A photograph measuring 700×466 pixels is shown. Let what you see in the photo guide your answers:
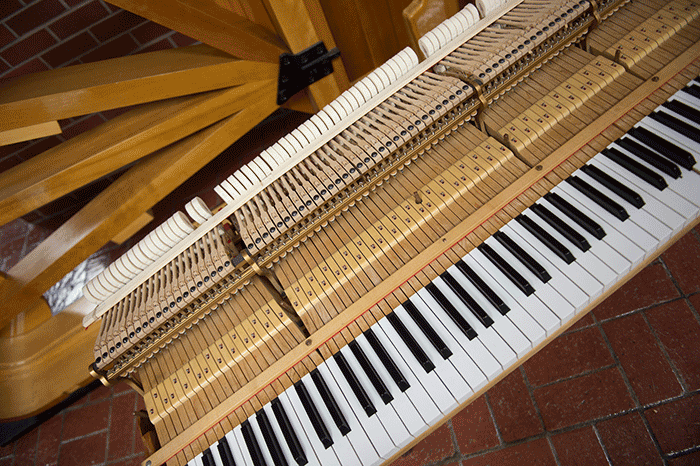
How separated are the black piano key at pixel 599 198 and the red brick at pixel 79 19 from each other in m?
3.24

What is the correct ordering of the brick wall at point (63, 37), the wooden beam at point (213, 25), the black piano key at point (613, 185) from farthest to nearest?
1. the brick wall at point (63, 37)
2. the wooden beam at point (213, 25)
3. the black piano key at point (613, 185)

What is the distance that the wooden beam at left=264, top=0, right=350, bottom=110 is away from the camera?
105 inches

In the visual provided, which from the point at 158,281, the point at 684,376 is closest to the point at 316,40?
the point at 158,281

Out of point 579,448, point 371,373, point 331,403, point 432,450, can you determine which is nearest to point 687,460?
point 579,448

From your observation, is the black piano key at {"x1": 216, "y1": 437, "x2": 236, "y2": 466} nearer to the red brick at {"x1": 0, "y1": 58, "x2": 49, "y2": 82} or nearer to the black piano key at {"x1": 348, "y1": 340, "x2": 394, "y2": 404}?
the black piano key at {"x1": 348, "y1": 340, "x2": 394, "y2": 404}

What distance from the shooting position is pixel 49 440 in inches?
125

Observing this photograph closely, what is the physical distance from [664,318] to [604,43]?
5.08 feet

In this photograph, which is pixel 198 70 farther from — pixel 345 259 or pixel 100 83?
pixel 345 259

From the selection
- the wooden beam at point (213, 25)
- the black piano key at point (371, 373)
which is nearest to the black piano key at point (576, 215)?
the black piano key at point (371, 373)

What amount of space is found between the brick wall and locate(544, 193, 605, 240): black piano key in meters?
2.93

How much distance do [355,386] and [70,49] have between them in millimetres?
3126

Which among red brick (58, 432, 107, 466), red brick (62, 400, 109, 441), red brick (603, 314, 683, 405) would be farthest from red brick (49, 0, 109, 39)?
red brick (603, 314, 683, 405)

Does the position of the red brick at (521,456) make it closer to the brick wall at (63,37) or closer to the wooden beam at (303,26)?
the wooden beam at (303,26)

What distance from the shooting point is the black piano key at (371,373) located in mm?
1962
